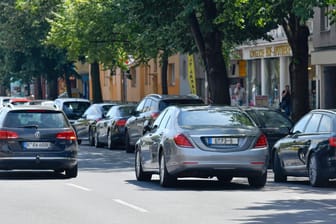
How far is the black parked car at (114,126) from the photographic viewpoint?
38.0 metres

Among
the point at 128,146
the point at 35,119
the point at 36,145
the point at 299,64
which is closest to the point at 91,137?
the point at 128,146

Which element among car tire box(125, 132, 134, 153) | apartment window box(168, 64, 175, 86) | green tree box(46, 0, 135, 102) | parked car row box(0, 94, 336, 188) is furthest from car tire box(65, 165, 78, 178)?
apartment window box(168, 64, 175, 86)

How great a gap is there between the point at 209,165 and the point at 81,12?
31682 millimetres

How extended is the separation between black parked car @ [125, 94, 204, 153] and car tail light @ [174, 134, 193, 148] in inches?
500

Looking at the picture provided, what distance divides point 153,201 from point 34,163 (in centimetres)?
573

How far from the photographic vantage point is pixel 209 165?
779 inches

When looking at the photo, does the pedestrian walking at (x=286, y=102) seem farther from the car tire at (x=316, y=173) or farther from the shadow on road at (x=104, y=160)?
the car tire at (x=316, y=173)

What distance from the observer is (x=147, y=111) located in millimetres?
34438

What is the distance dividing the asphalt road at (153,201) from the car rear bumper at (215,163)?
0.33m

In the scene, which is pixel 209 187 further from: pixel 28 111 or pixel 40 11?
pixel 40 11

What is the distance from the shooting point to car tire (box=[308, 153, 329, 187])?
68.7 ft

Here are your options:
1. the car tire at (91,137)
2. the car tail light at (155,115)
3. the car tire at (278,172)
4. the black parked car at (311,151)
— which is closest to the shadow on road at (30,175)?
the car tire at (278,172)

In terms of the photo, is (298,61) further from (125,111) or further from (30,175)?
(30,175)

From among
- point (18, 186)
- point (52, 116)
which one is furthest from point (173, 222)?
point (52, 116)
